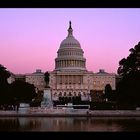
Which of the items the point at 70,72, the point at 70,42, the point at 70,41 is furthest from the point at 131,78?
the point at 70,41

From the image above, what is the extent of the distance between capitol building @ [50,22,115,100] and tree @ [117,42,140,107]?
8812 centimetres

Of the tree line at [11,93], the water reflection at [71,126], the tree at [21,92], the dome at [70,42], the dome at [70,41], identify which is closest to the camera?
the water reflection at [71,126]

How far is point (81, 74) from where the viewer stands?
14450 centimetres

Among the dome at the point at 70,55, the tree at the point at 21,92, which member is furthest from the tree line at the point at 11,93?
the dome at the point at 70,55

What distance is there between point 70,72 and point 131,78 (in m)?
93.9

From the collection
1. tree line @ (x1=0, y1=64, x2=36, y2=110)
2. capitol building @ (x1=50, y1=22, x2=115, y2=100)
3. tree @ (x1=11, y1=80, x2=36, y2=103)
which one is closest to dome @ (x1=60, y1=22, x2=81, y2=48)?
capitol building @ (x1=50, y1=22, x2=115, y2=100)

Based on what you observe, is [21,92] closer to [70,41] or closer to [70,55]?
[70,55]

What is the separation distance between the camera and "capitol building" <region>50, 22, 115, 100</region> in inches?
5541

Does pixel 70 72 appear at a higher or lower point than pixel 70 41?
lower

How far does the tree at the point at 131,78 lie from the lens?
46594 millimetres

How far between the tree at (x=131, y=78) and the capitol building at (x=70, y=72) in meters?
88.1

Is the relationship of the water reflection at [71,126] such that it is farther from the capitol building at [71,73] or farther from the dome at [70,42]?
the dome at [70,42]

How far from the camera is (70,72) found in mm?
141250
